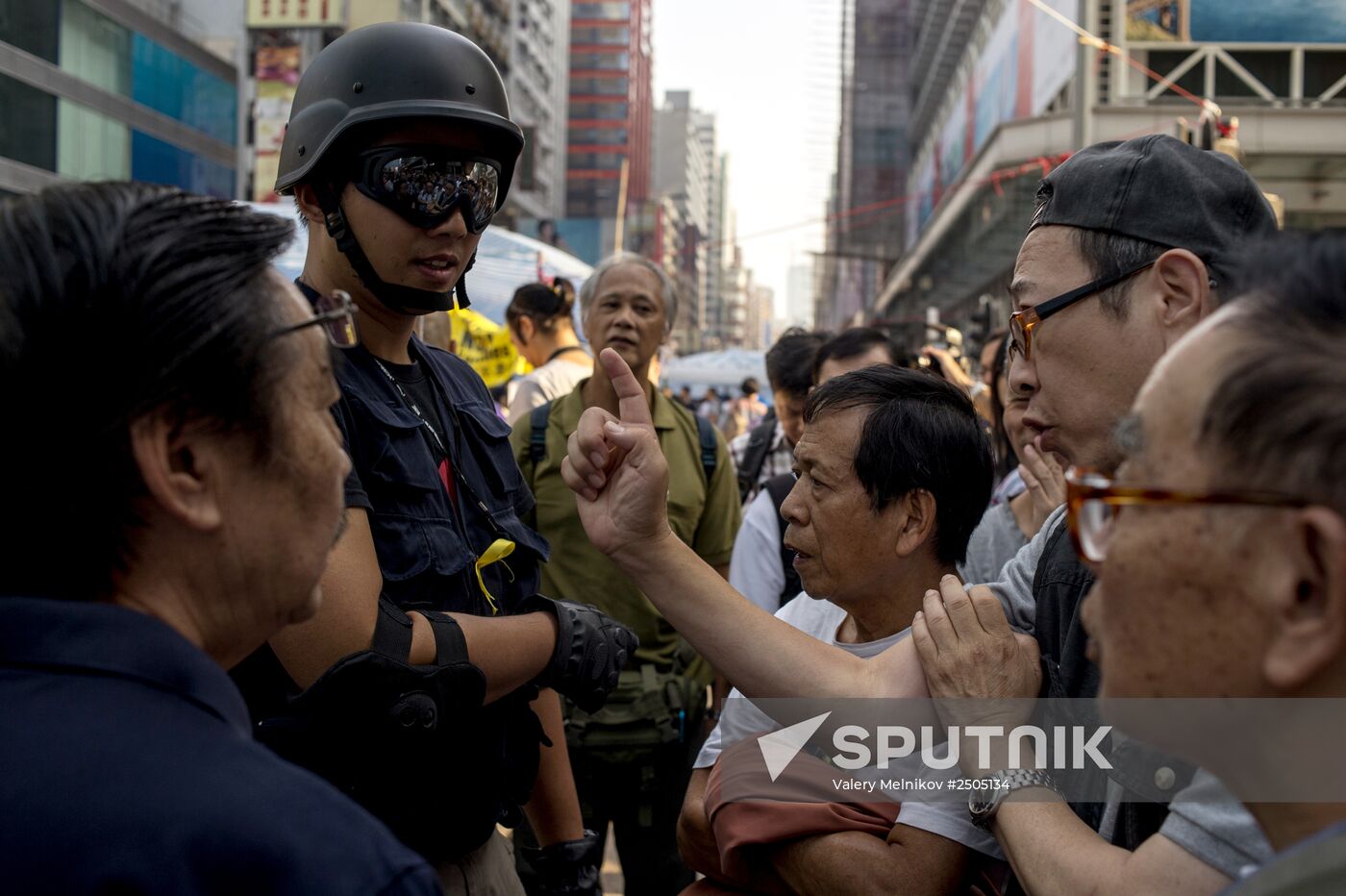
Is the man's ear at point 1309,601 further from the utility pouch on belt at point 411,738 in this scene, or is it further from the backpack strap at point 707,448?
the backpack strap at point 707,448

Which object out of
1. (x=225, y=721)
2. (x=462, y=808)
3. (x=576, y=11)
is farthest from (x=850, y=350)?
(x=576, y=11)

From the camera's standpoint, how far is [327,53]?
2.62 meters

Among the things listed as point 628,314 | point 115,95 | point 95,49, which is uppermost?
point 95,49

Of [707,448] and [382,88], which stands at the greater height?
[382,88]

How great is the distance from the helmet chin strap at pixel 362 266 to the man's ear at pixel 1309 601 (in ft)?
5.83

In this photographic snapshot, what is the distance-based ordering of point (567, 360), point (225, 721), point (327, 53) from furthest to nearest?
point (567, 360)
point (327, 53)
point (225, 721)

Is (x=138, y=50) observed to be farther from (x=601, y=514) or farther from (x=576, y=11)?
(x=576, y=11)

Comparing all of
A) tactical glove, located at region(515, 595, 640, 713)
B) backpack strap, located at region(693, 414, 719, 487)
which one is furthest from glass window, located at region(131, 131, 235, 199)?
tactical glove, located at region(515, 595, 640, 713)

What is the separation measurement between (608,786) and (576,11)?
5124 inches

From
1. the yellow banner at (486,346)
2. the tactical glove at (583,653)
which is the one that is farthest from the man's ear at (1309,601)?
the yellow banner at (486,346)

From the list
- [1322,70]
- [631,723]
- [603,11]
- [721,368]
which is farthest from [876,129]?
[631,723]

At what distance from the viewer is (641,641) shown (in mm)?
4406

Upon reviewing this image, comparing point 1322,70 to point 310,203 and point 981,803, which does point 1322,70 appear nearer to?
point 310,203

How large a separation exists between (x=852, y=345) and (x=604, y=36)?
412ft
